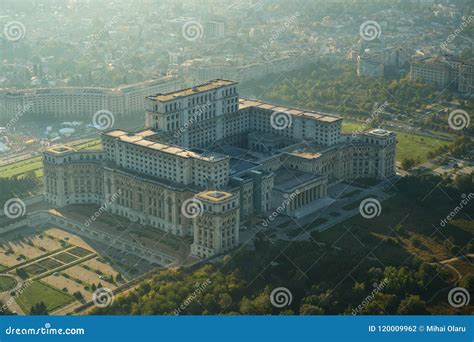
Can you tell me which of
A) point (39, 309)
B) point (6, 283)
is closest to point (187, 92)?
point (6, 283)

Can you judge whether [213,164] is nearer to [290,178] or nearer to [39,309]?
[290,178]

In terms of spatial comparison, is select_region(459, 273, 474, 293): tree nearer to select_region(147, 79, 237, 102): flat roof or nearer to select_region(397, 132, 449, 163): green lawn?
select_region(397, 132, 449, 163): green lawn

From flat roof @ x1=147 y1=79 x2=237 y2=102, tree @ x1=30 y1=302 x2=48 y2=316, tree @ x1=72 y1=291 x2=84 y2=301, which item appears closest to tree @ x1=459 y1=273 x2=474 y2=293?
tree @ x1=72 y1=291 x2=84 y2=301

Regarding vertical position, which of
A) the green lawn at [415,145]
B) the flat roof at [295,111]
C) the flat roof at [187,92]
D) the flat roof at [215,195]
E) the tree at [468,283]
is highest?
the flat roof at [187,92]

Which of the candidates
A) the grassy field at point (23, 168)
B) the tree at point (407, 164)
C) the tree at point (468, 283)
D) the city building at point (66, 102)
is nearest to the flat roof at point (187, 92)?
the grassy field at point (23, 168)

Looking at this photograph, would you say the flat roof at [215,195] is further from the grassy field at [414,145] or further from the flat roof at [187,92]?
the grassy field at [414,145]
